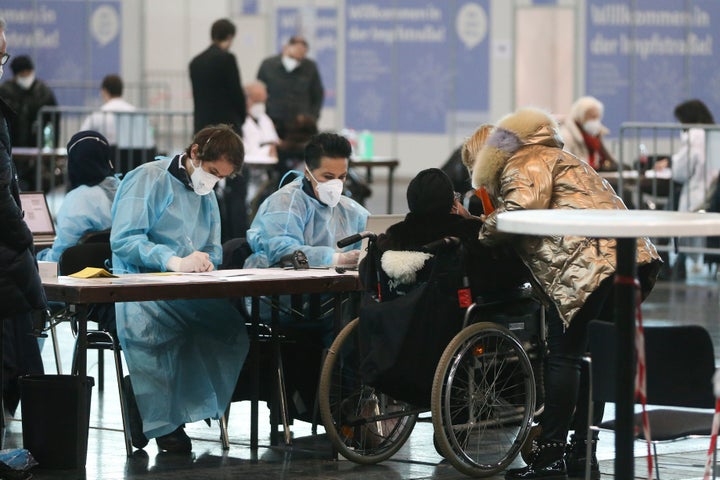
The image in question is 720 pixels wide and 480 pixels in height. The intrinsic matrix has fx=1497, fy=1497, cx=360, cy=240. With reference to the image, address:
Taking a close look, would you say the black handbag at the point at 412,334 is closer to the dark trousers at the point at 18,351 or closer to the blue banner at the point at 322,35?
the dark trousers at the point at 18,351

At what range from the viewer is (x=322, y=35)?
2042 cm

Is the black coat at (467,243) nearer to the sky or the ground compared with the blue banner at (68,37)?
nearer to the ground

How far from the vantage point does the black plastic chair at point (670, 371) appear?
4.31 m

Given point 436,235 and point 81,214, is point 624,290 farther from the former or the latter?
point 81,214

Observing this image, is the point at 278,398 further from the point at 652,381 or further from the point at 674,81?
the point at 674,81

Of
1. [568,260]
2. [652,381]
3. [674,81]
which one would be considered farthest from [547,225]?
[674,81]

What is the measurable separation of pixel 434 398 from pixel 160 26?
16823mm

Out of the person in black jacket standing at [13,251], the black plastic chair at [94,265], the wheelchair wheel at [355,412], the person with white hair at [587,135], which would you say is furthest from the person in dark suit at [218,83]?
the person in black jacket standing at [13,251]

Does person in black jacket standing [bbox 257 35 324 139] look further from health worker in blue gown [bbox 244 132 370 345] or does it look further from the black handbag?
the black handbag

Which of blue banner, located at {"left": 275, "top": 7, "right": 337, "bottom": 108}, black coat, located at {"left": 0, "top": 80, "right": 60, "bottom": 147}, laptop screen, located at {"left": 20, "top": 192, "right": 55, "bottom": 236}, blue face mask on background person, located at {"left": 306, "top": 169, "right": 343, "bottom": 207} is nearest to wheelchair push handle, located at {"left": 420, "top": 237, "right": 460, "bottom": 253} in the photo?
blue face mask on background person, located at {"left": 306, "top": 169, "right": 343, "bottom": 207}

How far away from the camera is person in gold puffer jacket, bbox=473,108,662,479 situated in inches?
211

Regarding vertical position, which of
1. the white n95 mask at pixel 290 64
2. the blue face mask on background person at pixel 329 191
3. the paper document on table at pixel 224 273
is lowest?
the paper document on table at pixel 224 273

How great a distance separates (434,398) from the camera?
5.32m

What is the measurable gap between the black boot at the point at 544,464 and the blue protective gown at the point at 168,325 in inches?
50.5
